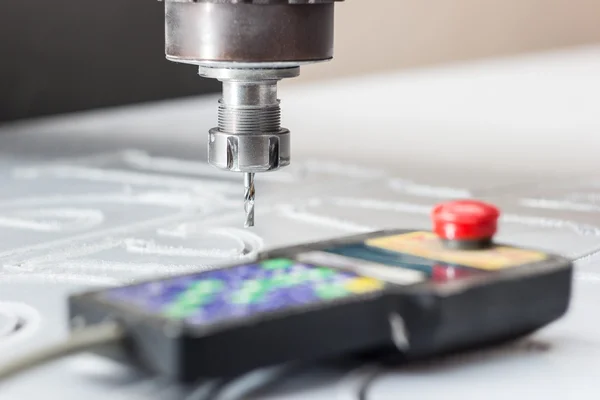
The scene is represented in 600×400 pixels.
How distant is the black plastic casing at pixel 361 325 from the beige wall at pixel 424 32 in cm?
178

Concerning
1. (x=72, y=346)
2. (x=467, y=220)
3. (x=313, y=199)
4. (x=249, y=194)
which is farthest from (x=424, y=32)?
(x=72, y=346)

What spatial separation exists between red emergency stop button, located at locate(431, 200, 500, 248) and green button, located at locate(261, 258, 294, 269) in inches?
2.9

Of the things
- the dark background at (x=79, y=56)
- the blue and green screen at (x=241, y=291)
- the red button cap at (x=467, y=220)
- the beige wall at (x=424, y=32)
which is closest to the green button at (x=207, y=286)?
the blue and green screen at (x=241, y=291)

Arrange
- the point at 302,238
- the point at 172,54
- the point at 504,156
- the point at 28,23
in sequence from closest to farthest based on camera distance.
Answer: the point at 172,54
the point at 302,238
the point at 504,156
the point at 28,23

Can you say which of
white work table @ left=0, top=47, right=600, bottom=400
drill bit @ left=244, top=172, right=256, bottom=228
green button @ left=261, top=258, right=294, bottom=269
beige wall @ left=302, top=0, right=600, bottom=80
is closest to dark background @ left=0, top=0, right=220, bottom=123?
white work table @ left=0, top=47, right=600, bottom=400

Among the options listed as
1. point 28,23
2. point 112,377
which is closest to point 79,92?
point 28,23

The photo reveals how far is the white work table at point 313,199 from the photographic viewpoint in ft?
1.41

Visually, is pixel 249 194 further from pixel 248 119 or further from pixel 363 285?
pixel 363 285

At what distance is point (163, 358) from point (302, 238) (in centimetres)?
35

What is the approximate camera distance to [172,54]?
1.82ft

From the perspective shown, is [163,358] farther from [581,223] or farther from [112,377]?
[581,223]

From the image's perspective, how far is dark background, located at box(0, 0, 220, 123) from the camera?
4.53 ft

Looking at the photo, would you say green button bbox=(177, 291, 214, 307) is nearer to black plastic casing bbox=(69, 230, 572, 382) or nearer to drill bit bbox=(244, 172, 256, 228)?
black plastic casing bbox=(69, 230, 572, 382)

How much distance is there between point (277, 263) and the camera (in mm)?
456
